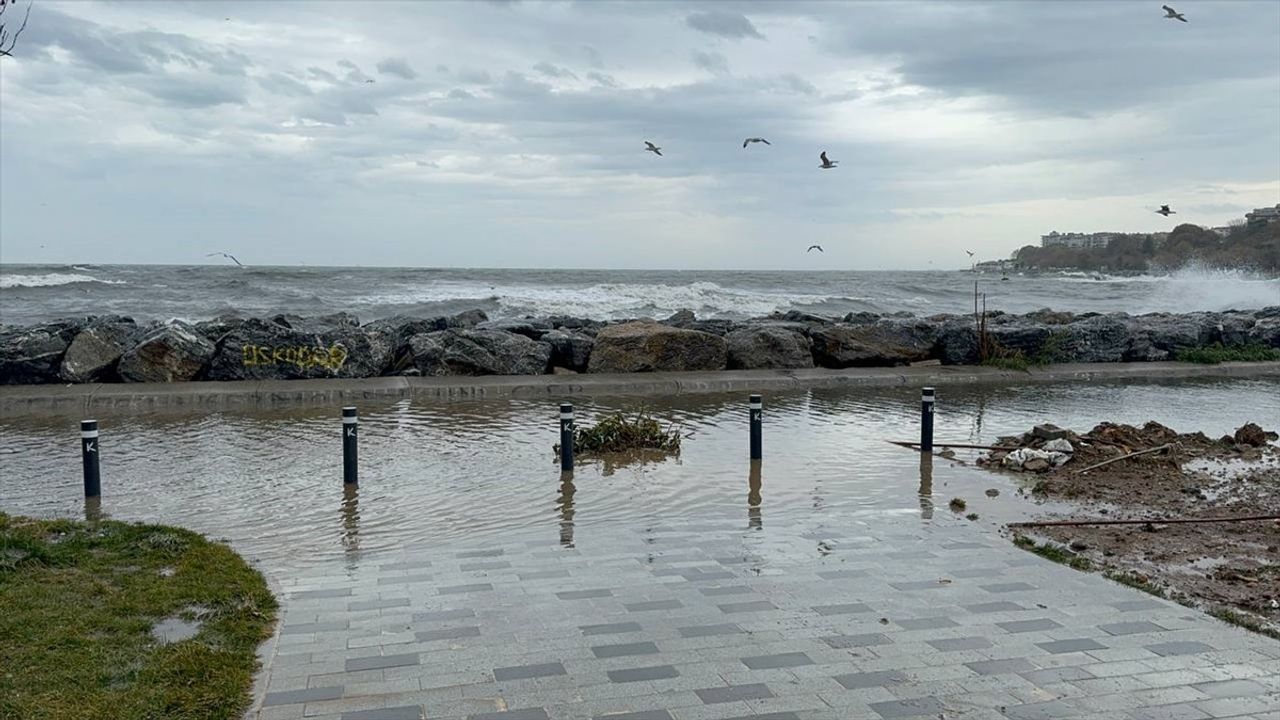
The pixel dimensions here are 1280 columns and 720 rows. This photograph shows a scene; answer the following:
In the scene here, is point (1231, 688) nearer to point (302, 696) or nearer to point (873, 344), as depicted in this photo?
point (302, 696)

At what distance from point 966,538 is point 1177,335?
56.0ft

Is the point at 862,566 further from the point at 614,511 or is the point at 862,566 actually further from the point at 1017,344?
the point at 1017,344

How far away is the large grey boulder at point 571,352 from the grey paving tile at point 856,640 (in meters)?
12.7

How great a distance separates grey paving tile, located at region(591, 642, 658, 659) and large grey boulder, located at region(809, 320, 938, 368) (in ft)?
46.2

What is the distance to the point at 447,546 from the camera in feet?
23.5

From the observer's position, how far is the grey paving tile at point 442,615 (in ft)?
18.3

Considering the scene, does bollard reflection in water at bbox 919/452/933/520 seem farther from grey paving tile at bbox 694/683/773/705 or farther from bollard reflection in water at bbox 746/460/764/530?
grey paving tile at bbox 694/683/773/705

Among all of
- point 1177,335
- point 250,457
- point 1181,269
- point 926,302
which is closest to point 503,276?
point 926,302

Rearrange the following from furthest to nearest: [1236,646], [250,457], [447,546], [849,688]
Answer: [250,457]
[447,546]
[1236,646]
[849,688]

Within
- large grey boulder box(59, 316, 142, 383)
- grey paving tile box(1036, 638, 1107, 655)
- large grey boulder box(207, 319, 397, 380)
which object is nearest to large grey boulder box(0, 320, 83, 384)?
large grey boulder box(59, 316, 142, 383)

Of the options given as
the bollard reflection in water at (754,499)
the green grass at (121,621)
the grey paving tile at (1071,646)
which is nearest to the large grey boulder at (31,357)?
the green grass at (121,621)

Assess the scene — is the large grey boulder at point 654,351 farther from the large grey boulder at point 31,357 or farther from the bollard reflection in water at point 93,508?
the bollard reflection in water at point 93,508

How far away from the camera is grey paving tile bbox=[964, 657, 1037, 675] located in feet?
15.7

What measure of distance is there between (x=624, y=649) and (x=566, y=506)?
11.3 ft
